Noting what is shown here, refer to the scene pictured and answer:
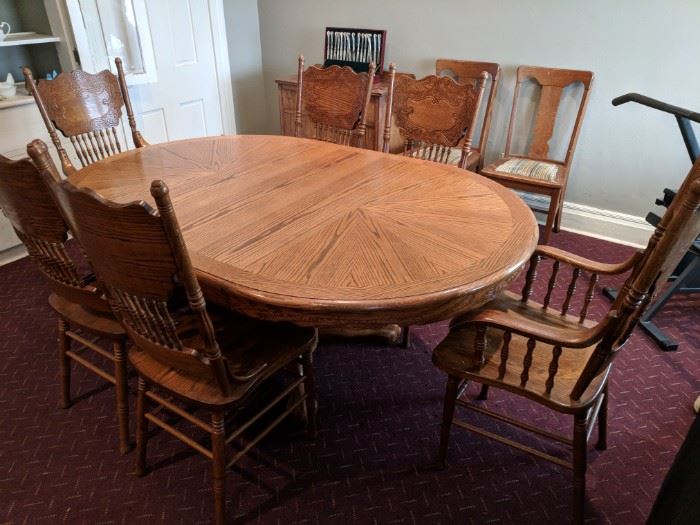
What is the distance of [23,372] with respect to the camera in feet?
6.80

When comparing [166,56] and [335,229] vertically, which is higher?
[166,56]

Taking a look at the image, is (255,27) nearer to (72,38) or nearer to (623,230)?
(72,38)

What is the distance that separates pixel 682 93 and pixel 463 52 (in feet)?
4.22

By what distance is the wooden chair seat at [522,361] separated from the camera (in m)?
1.30

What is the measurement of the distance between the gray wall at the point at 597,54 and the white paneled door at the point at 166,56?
1020 mm

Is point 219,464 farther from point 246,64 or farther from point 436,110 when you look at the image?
point 246,64

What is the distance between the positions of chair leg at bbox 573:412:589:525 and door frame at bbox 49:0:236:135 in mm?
3118

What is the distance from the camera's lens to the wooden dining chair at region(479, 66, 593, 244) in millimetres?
2822

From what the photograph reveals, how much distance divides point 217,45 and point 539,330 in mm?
3426

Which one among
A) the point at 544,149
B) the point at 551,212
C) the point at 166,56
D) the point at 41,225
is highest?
the point at 166,56

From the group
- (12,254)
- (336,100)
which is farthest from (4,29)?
(336,100)

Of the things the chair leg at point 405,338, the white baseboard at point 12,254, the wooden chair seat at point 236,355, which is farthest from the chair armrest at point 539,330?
the white baseboard at point 12,254

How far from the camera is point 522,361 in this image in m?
1.44

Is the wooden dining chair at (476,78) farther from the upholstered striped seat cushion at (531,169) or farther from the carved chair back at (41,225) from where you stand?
the carved chair back at (41,225)
